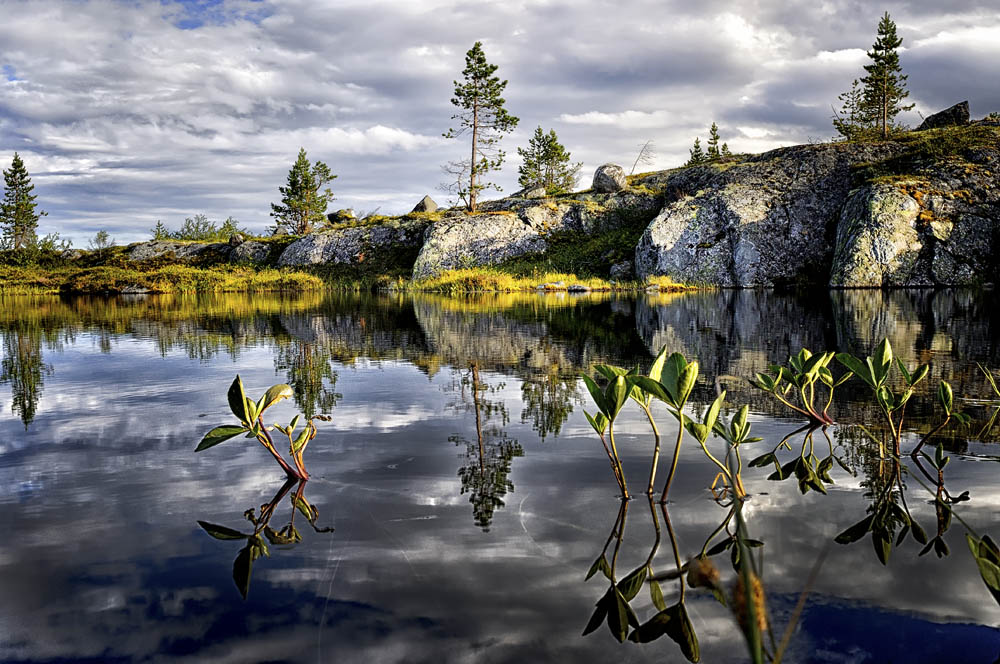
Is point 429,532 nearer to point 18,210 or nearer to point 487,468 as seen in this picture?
point 487,468

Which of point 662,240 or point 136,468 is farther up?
point 662,240

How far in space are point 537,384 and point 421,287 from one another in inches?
1147

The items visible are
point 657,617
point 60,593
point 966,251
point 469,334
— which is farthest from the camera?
point 966,251

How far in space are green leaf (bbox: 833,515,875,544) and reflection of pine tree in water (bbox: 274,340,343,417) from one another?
3754 mm

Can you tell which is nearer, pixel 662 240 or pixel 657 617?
pixel 657 617

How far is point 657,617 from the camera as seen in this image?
201 centimetres

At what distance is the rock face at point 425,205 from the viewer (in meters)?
55.8

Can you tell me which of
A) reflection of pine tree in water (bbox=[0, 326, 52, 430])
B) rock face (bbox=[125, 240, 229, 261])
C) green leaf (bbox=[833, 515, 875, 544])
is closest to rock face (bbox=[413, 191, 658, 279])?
rock face (bbox=[125, 240, 229, 261])

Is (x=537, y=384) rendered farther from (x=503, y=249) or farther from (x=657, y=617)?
(x=503, y=249)

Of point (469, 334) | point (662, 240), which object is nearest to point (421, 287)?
point (662, 240)

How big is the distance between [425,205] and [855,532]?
55.3 meters

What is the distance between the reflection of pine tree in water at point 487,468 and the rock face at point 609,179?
42.2 m

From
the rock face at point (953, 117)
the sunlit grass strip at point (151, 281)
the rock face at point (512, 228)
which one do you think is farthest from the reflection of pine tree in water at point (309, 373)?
the rock face at point (953, 117)

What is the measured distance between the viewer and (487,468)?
11.9 feet
